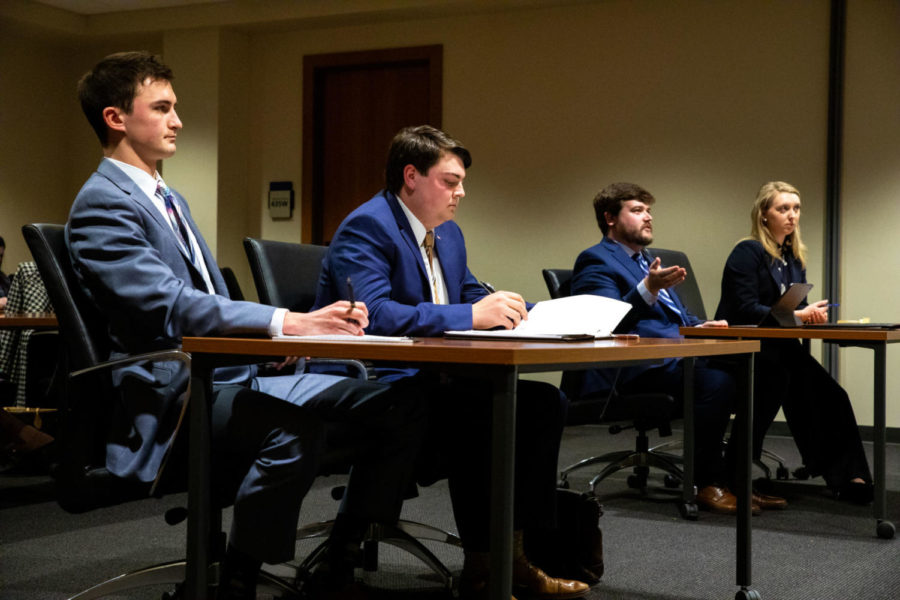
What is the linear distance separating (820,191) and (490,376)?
15.1 ft

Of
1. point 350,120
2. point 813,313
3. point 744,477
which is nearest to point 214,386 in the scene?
point 744,477

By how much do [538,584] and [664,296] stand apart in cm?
157

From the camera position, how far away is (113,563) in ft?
8.54

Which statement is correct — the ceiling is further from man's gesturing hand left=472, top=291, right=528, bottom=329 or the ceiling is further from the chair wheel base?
the chair wheel base

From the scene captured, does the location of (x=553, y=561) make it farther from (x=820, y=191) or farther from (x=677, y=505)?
(x=820, y=191)

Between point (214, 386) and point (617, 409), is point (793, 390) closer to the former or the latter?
point (617, 409)

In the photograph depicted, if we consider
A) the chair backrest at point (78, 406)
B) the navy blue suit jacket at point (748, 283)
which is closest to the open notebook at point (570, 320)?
the chair backrest at point (78, 406)

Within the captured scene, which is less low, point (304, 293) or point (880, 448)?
point (304, 293)

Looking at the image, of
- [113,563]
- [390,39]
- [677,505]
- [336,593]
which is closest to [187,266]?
[336,593]

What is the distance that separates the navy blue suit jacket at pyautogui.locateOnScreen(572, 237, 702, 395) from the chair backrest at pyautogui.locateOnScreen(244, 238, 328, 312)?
4.02 ft

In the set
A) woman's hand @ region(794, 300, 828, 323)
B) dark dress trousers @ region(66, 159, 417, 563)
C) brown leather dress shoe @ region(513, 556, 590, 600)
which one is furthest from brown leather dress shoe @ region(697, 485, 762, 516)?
dark dress trousers @ region(66, 159, 417, 563)

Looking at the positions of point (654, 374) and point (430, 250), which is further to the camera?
point (654, 374)

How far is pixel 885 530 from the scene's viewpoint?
9.66 feet

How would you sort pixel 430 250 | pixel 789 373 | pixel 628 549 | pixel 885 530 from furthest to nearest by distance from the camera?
pixel 789 373
pixel 885 530
pixel 628 549
pixel 430 250
